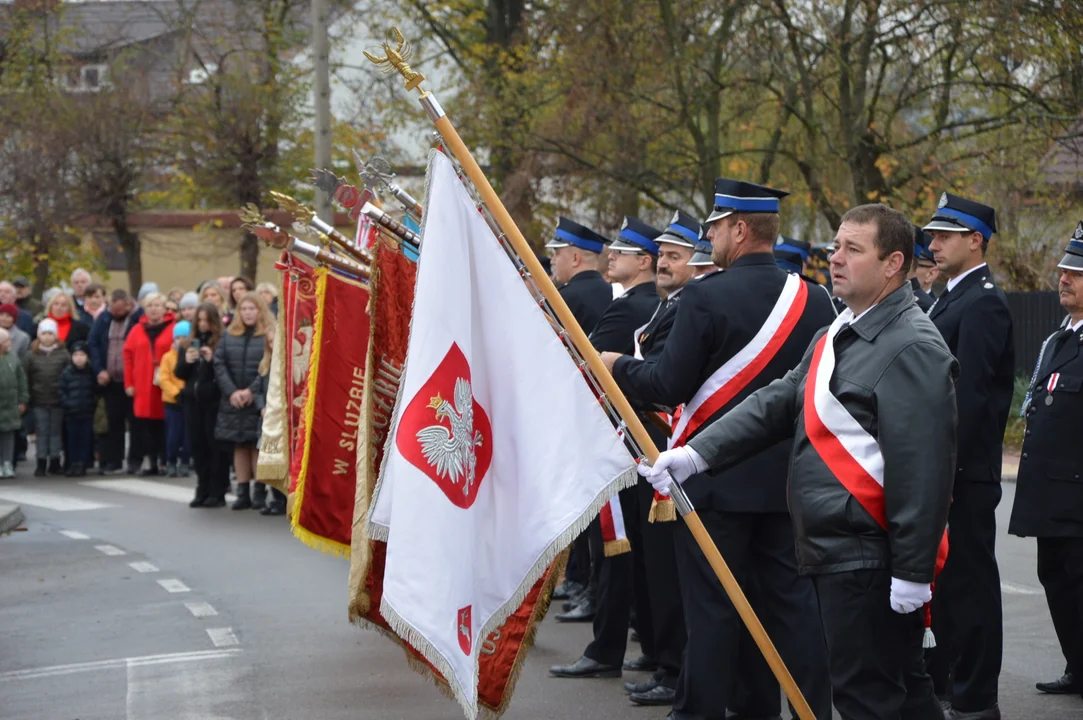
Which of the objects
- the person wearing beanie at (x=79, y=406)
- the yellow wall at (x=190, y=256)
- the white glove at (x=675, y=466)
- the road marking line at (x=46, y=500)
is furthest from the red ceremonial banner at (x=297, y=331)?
the yellow wall at (x=190, y=256)

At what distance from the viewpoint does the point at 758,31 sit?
1981cm

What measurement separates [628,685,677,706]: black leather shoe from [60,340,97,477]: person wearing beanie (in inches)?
432

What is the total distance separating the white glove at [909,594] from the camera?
13.3 ft

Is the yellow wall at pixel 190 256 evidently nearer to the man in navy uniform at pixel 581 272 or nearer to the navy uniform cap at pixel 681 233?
the man in navy uniform at pixel 581 272

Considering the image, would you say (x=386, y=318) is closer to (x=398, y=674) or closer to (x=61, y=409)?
(x=398, y=674)

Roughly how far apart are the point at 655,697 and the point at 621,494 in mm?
1172

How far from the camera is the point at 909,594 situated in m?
4.04

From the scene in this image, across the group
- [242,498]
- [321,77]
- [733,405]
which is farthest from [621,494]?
[321,77]

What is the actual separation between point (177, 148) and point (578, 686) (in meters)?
23.6

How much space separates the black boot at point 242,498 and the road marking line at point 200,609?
4.36 m

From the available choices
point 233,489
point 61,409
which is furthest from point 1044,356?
point 61,409

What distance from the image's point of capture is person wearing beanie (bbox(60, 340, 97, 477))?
1591cm

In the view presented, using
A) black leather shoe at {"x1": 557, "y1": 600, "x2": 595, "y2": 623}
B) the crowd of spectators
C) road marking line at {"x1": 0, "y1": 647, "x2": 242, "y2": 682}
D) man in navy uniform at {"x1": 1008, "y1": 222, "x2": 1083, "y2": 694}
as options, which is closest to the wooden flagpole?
man in navy uniform at {"x1": 1008, "y1": 222, "x2": 1083, "y2": 694}

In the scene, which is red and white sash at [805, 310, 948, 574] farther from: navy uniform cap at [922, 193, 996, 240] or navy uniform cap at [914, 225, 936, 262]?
navy uniform cap at [914, 225, 936, 262]
